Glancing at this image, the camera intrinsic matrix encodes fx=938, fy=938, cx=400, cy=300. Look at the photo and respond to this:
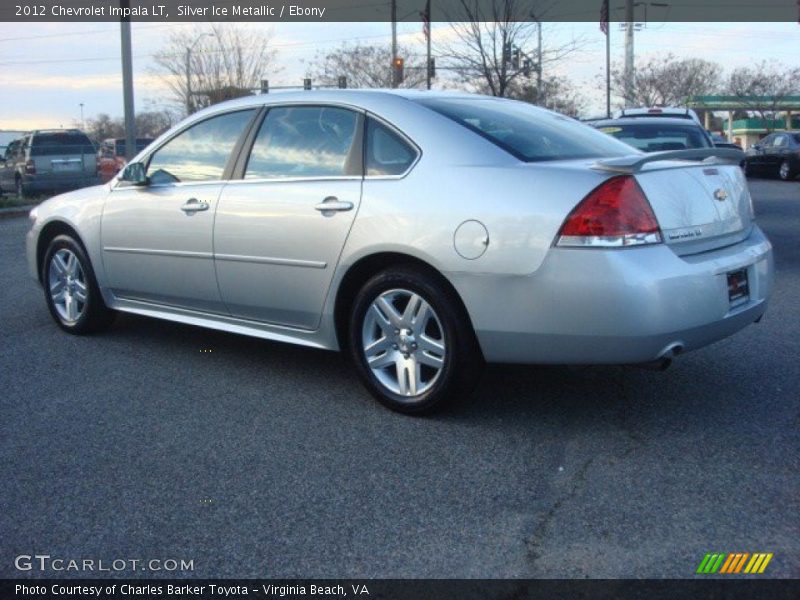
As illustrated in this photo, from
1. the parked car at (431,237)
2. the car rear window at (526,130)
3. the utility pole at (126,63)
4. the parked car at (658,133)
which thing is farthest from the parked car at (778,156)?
the parked car at (431,237)

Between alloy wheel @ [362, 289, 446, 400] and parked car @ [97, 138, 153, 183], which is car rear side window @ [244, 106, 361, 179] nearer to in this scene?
alloy wheel @ [362, 289, 446, 400]

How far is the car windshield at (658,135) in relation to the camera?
1145cm

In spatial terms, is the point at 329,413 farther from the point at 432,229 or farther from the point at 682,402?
the point at 682,402

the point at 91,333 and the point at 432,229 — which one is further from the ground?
the point at 432,229

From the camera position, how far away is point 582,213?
397cm

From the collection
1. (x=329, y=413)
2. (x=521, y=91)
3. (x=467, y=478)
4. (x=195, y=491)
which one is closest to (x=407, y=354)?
(x=329, y=413)

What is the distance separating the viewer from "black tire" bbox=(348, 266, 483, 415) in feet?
14.2

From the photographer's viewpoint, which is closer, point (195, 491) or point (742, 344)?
point (195, 491)

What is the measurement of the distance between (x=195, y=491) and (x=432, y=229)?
5.13 ft

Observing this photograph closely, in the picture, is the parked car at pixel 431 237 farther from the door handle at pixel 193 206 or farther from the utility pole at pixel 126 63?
the utility pole at pixel 126 63

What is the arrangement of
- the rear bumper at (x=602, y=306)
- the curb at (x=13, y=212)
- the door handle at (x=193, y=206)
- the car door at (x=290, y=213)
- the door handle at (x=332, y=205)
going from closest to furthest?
the rear bumper at (x=602, y=306) < the door handle at (x=332, y=205) < the car door at (x=290, y=213) < the door handle at (x=193, y=206) < the curb at (x=13, y=212)

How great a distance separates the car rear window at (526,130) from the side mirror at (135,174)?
6.53ft

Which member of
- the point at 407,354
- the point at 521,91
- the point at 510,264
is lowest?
the point at 407,354

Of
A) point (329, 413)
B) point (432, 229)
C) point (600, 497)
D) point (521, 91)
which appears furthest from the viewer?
point (521, 91)
